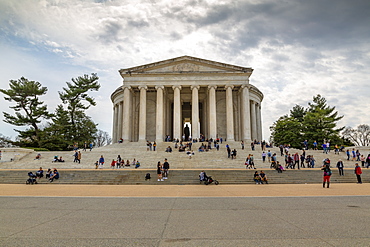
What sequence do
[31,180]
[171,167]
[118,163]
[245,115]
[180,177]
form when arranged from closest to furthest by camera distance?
[31,180], [180,177], [118,163], [171,167], [245,115]

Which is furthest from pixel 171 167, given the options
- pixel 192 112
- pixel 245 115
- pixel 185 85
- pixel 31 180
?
pixel 245 115

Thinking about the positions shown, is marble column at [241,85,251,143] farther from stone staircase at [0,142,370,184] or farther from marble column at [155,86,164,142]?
marble column at [155,86,164,142]

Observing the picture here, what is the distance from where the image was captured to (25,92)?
5409cm

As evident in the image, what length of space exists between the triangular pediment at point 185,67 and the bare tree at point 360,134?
5294 cm

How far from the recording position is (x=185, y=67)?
50344mm

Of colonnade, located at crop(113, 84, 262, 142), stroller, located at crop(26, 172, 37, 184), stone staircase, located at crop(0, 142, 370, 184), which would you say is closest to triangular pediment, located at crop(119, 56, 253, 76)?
colonnade, located at crop(113, 84, 262, 142)

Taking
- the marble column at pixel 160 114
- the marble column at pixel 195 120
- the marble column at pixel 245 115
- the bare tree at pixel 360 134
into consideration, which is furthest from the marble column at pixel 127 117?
the bare tree at pixel 360 134

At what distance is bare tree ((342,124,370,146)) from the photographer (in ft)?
260

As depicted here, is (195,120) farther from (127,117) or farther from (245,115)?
(127,117)

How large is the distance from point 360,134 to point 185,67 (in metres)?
64.8

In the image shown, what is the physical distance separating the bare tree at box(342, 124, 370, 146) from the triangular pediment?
5294 cm

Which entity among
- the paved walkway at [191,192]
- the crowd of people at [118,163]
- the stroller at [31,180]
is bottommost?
the paved walkway at [191,192]

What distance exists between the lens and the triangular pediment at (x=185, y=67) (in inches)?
1960

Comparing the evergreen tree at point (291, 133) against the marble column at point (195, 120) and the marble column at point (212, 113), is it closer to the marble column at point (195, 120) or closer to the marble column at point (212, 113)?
the marble column at point (212, 113)
